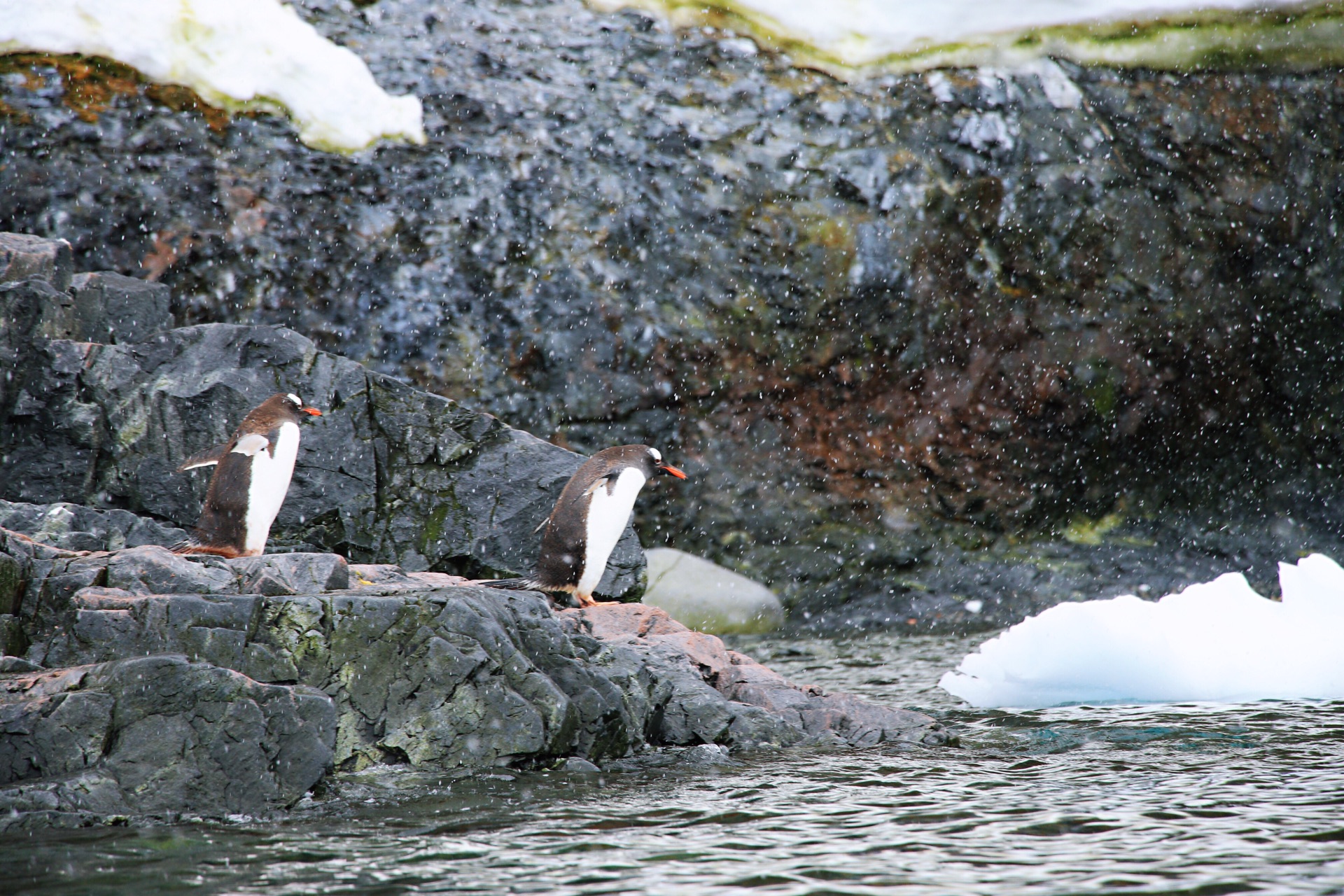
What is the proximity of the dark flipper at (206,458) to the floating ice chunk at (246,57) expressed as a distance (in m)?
5.24

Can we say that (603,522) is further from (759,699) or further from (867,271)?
(867,271)

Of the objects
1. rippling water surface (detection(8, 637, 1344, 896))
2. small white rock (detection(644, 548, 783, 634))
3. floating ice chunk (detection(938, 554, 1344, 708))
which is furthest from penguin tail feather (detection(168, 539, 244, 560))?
small white rock (detection(644, 548, 783, 634))

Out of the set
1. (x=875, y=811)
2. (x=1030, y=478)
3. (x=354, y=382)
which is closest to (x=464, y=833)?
(x=875, y=811)

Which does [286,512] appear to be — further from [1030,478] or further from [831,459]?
[1030,478]

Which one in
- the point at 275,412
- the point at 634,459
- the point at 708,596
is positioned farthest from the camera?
the point at 708,596

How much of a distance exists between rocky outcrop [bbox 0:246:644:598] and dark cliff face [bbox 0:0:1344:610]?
10.5 ft

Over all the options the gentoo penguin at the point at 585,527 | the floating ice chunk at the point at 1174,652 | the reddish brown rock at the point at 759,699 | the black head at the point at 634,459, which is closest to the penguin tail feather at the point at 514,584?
the gentoo penguin at the point at 585,527

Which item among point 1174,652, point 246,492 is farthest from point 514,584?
point 1174,652

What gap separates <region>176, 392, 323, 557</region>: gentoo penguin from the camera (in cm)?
602

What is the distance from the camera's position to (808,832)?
3.41 m

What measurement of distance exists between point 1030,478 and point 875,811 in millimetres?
8359

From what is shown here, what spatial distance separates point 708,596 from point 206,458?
15.6 feet

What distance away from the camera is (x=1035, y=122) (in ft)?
37.8

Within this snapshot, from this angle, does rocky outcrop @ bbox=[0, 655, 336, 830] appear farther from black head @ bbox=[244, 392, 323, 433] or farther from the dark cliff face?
the dark cliff face
